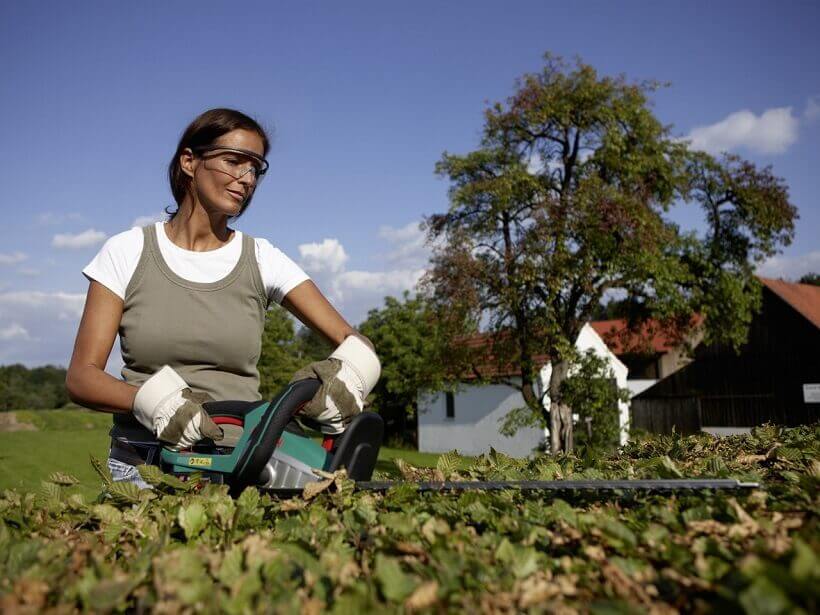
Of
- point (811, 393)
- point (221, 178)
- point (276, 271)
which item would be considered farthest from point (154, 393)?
point (811, 393)

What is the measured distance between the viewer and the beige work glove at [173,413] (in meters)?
2.19

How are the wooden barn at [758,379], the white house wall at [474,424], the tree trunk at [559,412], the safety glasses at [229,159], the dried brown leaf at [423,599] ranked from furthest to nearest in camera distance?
the white house wall at [474,424], the wooden barn at [758,379], the tree trunk at [559,412], the safety glasses at [229,159], the dried brown leaf at [423,599]

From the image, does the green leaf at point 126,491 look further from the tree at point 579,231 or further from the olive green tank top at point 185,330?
the tree at point 579,231

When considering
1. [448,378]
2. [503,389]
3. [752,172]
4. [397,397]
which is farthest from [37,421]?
[752,172]

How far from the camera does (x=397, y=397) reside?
161 ft

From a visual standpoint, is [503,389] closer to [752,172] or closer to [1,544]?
[752,172]

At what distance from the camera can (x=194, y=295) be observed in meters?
2.82

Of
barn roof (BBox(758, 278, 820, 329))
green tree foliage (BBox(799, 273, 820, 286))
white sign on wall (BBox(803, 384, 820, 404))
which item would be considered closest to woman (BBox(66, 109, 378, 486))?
barn roof (BBox(758, 278, 820, 329))

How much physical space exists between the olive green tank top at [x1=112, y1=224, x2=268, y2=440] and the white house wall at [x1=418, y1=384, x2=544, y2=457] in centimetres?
3816

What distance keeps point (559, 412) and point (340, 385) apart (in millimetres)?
23576

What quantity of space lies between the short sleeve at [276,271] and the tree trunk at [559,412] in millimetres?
22340

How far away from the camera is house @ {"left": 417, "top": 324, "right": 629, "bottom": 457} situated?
135 ft

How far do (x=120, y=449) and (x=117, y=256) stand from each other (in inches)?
31.0

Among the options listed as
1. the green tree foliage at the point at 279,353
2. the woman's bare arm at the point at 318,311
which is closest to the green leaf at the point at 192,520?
the woman's bare arm at the point at 318,311
